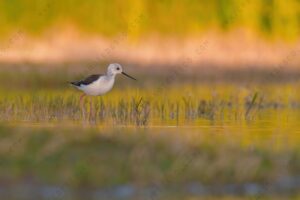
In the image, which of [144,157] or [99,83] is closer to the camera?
[144,157]

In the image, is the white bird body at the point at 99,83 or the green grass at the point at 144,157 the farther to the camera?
the white bird body at the point at 99,83

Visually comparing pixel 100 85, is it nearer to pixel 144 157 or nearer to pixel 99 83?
pixel 99 83

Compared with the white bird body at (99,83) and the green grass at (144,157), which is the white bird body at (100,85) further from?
the green grass at (144,157)

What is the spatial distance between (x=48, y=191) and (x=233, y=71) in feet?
76.4

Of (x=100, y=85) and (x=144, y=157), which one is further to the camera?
(x=100, y=85)

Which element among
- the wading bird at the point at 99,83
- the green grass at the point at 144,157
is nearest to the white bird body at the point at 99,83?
the wading bird at the point at 99,83

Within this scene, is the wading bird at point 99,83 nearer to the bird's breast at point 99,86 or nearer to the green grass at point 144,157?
the bird's breast at point 99,86

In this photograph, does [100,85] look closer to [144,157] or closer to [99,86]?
[99,86]

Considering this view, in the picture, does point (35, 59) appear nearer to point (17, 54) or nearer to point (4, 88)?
point (17, 54)

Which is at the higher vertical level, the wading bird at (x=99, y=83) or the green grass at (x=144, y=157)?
the wading bird at (x=99, y=83)

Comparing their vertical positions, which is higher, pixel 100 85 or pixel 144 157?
pixel 100 85

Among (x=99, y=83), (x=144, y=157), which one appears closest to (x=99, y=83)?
(x=99, y=83)

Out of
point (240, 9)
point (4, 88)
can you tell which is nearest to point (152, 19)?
point (240, 9)

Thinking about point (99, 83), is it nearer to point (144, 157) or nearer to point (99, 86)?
point (99, 86)
